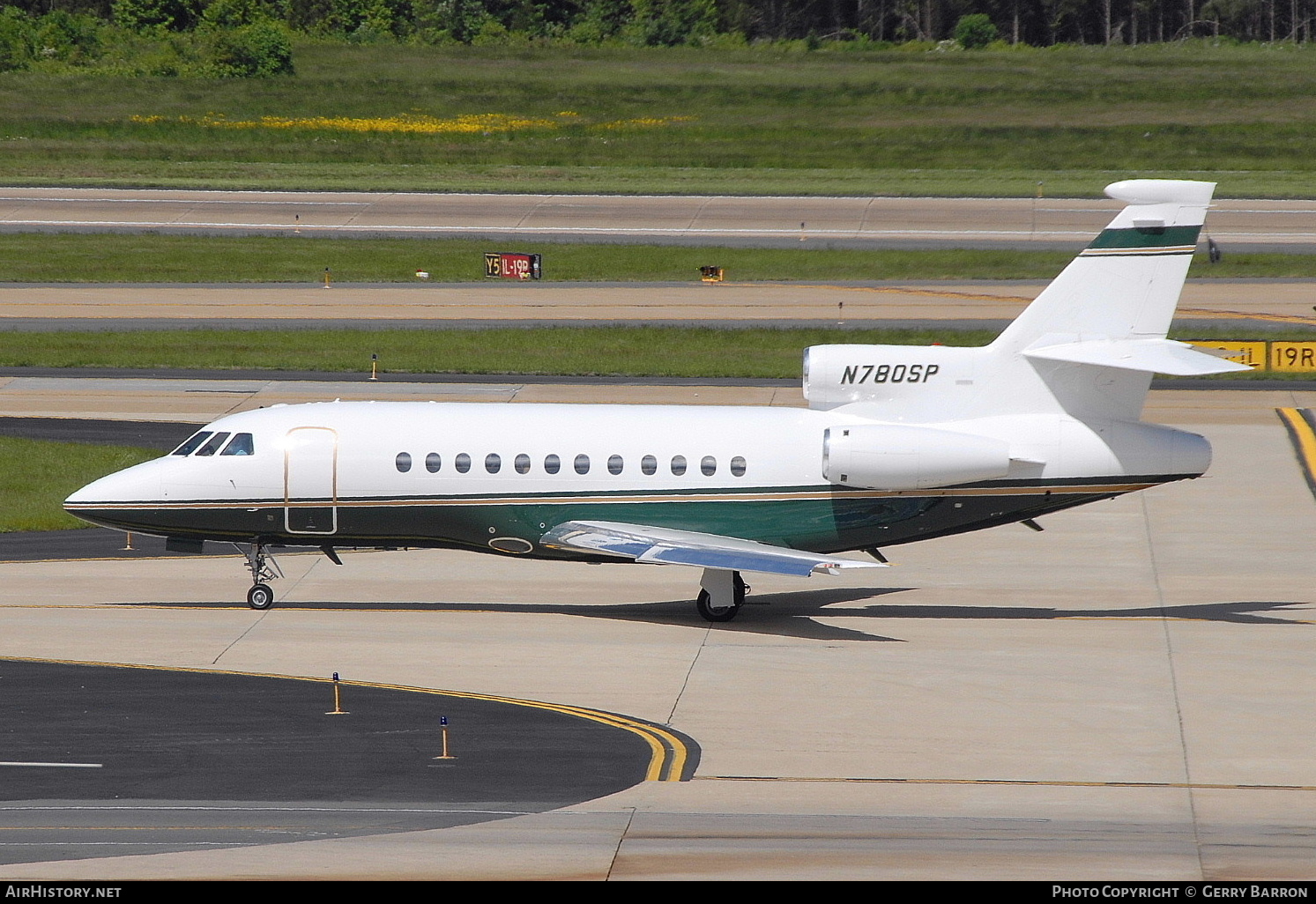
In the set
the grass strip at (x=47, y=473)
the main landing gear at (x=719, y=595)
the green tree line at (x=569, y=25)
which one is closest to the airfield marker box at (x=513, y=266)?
the grass strip at (x=47, y=473)

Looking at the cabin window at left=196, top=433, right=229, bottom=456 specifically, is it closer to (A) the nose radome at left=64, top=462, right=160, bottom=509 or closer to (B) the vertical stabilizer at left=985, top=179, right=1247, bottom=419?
(A) the nose radome at left=64, top=462, right=160, bottom=509

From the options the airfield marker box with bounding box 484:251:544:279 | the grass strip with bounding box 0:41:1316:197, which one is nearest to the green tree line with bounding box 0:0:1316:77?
the grass strip with bounding box 0:41:1316:197

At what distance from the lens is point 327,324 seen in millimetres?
56969

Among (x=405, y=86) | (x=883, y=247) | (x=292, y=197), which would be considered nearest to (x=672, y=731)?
(x=883, y=247)

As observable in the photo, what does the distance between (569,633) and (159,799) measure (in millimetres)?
9039

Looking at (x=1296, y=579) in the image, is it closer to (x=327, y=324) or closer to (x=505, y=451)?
(x=505, y=451)

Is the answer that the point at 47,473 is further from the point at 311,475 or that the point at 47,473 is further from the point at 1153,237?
the point at 1153,237

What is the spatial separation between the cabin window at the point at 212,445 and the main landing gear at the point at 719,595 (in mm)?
8410

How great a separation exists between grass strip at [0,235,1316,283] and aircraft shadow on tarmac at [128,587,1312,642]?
36.2 m

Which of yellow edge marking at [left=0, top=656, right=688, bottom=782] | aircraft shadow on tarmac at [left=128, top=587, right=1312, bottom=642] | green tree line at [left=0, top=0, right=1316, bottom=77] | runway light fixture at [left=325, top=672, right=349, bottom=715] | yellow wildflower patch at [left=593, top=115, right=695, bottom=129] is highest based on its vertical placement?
green tree line at [left=0, top=0, right=1316, bottom=77]

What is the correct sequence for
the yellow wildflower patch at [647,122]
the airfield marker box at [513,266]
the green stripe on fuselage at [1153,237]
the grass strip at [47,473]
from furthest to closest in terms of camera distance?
1. the yellow wildflower patch at [647,122]
2. the airfield marker box at [513,266]
3. the grass strip at [47,473]
4. the green stripe on fuselage at [1153,237]

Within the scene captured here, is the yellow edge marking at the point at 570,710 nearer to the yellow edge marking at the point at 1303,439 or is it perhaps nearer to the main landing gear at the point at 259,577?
the main landing gear at the point at 259,577

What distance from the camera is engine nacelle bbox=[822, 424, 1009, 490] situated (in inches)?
1069

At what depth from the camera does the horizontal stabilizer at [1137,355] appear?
1021 inches
